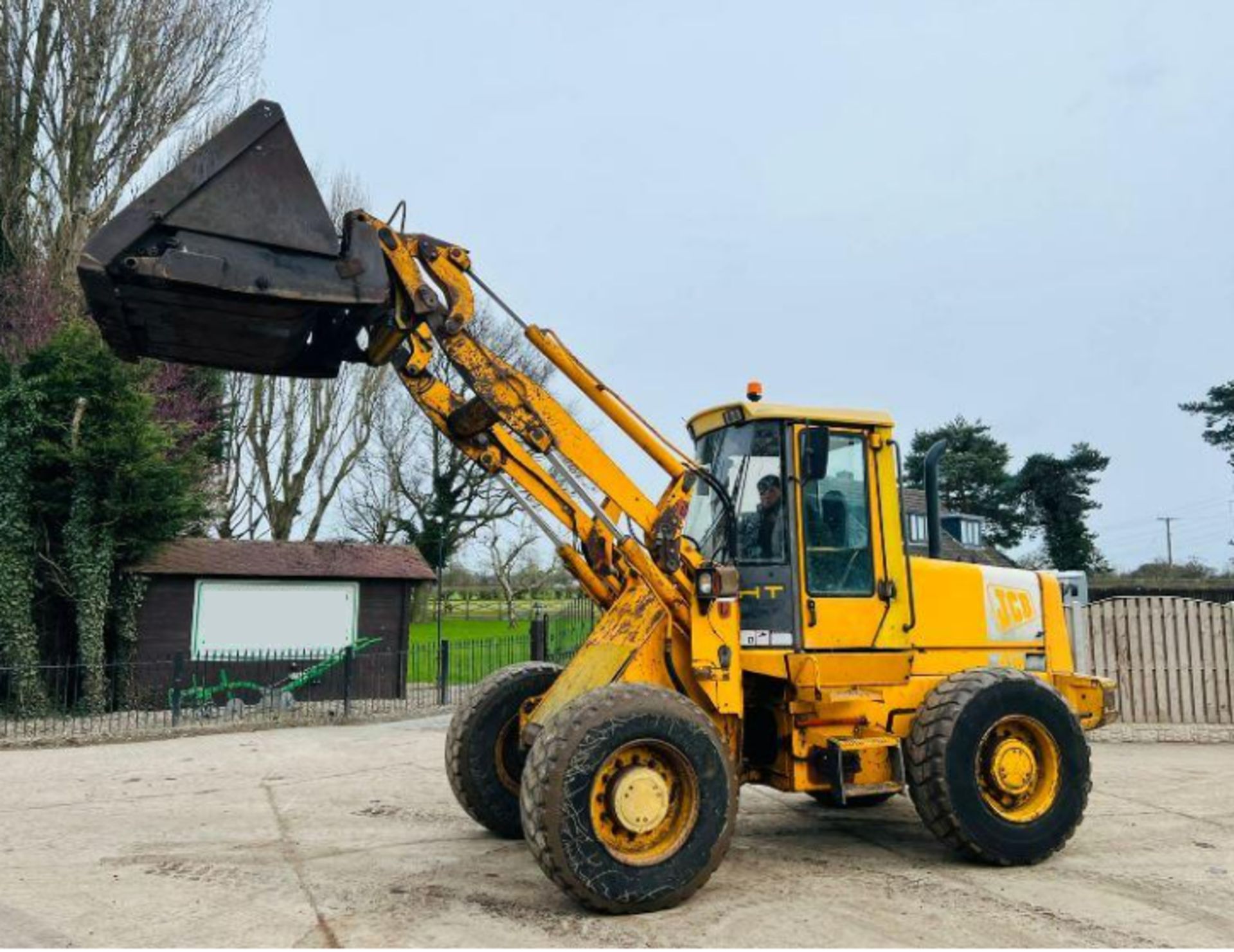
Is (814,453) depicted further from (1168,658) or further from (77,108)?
(77,108)

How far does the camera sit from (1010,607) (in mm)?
7211

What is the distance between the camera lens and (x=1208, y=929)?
5.00 meters

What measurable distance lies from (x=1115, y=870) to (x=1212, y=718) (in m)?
8.34

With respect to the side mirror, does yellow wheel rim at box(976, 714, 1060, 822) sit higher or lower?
lower

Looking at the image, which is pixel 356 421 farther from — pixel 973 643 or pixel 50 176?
pixel 973 643

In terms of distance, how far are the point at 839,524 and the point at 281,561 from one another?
13741 mm

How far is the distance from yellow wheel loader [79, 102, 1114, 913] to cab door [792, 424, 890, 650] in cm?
2

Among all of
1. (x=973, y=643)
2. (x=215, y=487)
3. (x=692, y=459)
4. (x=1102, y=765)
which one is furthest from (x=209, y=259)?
(x=215, y=487)

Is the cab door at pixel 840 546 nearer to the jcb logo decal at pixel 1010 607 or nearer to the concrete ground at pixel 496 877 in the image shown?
the jcb logo decal at pixel 1010 607

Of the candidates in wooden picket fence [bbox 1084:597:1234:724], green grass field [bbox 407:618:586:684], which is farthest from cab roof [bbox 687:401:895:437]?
green grass field [bbox 407:618:586:684]

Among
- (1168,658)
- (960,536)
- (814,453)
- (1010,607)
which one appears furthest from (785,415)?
(960,536)

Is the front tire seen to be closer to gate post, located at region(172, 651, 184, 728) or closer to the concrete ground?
the concrete ground

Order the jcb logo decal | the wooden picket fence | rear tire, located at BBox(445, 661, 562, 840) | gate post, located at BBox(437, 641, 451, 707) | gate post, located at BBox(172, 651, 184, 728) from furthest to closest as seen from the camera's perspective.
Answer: gate post, located at BBox(437, 641, 451, 707) < gate post, located at BBox(172, 651, 184, 728) < the wooden picket fence < the jcb logo decal < rear tire, located at BBox(445, 661, 562, 840)

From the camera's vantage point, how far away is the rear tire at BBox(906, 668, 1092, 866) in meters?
6.02
